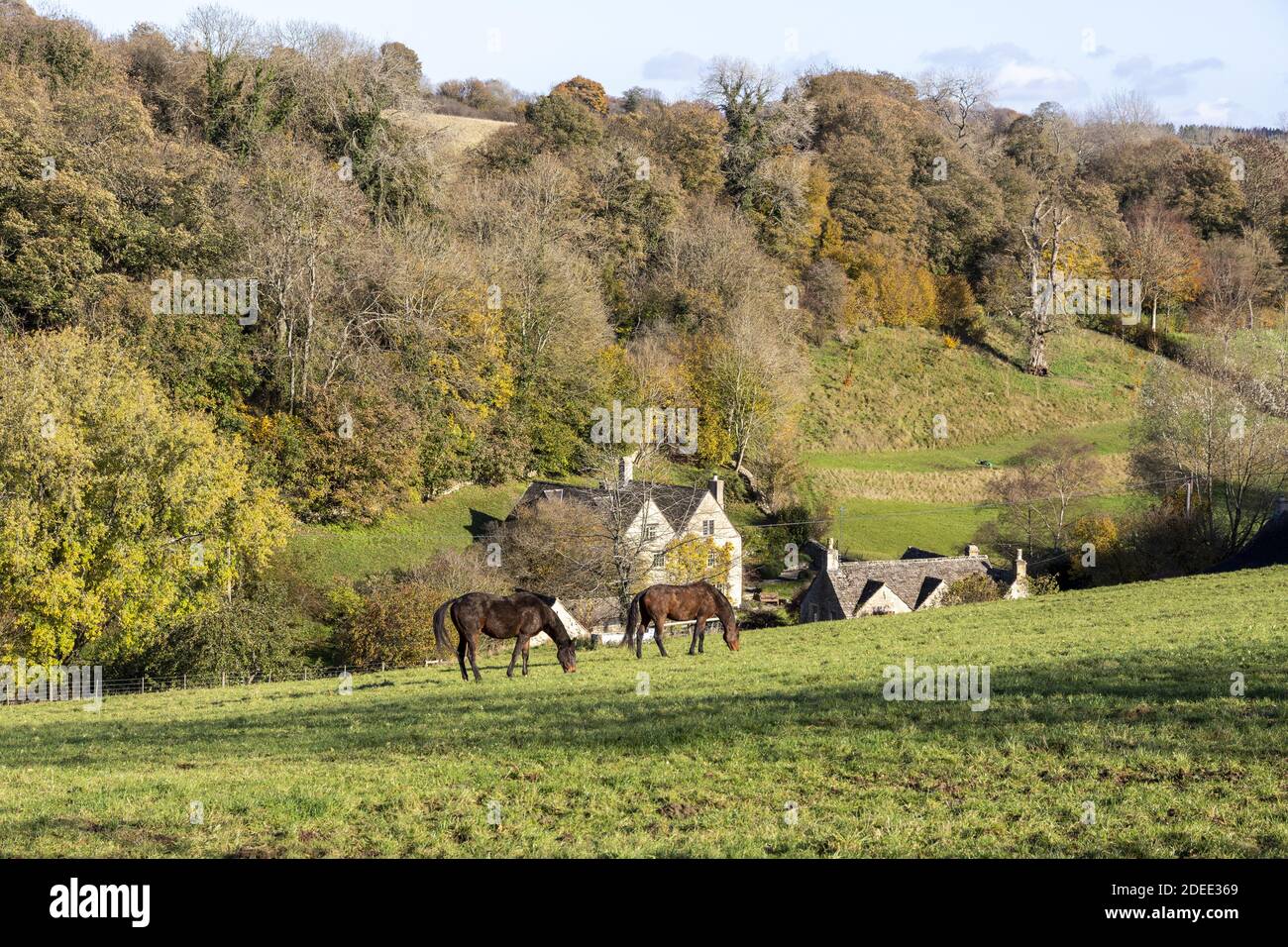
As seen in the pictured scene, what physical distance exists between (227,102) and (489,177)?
20.1 m

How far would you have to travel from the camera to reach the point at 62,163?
56781 mm

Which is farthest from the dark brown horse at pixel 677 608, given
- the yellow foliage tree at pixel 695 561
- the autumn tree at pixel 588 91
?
the autumn tree at pixel 588 91

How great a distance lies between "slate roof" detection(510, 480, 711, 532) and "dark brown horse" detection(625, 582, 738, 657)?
32405mm

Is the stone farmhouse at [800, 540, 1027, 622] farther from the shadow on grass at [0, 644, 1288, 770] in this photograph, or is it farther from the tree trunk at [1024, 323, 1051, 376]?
the tree trunk at [1024, 323, 1051, 376]

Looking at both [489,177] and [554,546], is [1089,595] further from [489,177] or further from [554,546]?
[489,177]

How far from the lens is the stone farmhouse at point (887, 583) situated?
2176 inches

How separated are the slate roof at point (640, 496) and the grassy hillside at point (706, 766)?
38102 millimetres

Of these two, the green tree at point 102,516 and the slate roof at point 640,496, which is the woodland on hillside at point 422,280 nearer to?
the green tree at point 102,516

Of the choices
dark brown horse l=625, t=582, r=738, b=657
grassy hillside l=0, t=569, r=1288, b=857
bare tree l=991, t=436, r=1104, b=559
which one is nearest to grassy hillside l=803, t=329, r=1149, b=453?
bare tree l=991, t=436, r=1104, b=559

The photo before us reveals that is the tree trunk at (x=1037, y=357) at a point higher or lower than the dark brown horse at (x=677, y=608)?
higher

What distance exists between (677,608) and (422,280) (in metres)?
46.3

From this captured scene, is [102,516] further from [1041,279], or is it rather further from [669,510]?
[1041,279]

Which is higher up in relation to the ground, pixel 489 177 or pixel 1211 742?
pixel 489 177
